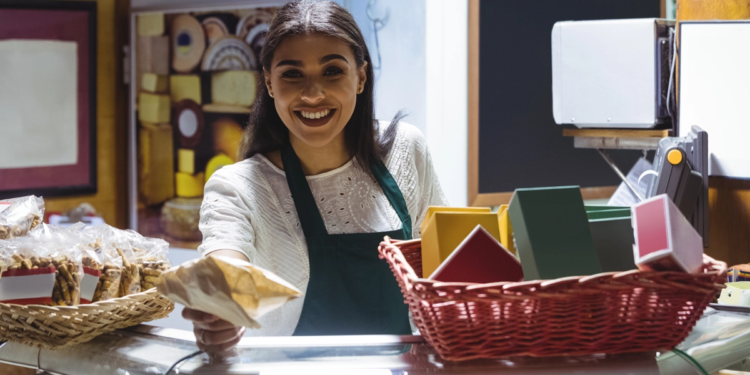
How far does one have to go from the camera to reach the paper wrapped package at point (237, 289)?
2.91ft

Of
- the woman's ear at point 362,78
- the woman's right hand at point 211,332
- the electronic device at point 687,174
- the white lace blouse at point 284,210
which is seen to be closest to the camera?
the woman's right hand at point 211,332

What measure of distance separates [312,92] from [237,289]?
0.75 meters

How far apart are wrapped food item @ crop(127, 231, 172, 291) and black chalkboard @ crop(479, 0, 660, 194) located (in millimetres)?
2372

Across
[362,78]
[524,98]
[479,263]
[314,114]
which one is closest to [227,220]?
[314,114]

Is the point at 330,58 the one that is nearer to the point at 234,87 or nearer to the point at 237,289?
the point at 237,289

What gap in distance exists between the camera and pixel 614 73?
2.76 metres

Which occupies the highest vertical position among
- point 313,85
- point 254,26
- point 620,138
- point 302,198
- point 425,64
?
point 254,26

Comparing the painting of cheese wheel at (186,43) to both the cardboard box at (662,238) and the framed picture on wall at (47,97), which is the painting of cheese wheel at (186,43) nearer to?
the framed picture on wall at (47,97)

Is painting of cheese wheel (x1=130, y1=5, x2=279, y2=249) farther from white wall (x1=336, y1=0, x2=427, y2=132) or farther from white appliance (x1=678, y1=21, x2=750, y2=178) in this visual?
white appliance (x1=678, y1=21, x2=750, y2=178)

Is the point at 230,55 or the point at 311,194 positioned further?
the point at 230,55

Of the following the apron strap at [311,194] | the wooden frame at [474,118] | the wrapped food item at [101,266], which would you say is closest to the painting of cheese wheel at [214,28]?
the wooden frame at [474,118]

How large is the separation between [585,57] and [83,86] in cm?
221

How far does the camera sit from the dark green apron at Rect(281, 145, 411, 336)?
1629 mm

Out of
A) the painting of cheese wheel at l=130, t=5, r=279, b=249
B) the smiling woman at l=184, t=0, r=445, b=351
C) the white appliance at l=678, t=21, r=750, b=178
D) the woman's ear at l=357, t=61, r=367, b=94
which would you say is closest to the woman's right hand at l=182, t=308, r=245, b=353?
the smiling woman at l=184, t=0, r=445, b=351
